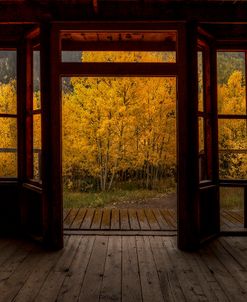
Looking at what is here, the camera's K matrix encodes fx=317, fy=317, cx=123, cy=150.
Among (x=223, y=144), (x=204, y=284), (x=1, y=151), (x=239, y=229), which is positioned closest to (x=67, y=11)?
(x=1, y=151)

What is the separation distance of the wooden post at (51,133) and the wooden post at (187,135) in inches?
56.7

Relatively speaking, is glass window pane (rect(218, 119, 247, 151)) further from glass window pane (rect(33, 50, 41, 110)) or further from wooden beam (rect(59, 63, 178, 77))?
glass window pane (rect(33, 50, 41, 110))

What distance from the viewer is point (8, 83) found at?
440 cm

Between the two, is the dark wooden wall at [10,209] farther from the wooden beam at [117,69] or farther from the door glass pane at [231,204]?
the door glass pane at [231,204]

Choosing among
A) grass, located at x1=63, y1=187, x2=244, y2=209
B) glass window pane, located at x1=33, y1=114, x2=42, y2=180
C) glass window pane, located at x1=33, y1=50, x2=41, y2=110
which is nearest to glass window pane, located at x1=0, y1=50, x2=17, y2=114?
glass window pane, located at x1=33, y1=50, x2=41, y2=110

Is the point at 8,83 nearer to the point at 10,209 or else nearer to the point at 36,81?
the point at 36,81

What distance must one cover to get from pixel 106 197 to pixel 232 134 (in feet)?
22.9

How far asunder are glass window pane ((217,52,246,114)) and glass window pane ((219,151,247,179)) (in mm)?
603

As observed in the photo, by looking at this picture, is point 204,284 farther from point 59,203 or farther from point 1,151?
point 1,151

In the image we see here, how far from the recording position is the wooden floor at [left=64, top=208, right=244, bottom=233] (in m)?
4.69

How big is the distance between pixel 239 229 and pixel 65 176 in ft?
A: 28.6

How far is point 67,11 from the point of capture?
371cm

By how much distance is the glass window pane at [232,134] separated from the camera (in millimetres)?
4395

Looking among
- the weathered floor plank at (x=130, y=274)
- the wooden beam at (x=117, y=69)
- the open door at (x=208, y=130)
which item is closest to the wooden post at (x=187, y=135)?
the wooden beam at (x=117, y=69)
